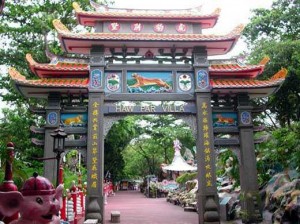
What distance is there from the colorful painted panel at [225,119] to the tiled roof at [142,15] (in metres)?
3.51

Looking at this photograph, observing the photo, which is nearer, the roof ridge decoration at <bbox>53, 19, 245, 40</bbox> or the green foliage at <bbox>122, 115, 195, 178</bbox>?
the roof ridge decoration at <bbox>53, 19, 245, 40</bbox>

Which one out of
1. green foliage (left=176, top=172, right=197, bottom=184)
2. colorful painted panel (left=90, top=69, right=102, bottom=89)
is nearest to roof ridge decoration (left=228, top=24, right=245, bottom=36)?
colorful painted panel (left=90, top=69, right=102, bottom=89)

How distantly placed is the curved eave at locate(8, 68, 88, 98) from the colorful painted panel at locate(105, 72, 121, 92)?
672mm

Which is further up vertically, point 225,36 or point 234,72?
point 225,36

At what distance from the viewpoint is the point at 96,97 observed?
9.98 metres

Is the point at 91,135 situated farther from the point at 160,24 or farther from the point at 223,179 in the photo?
the point at 223,179

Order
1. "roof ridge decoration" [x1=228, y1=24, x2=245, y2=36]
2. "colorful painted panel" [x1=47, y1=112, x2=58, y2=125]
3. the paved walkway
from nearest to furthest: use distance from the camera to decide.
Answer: "colorful painted panel" [x1=47, y1=112, x2=58, y2=125] → "roof ridge decoration" [x1=228, y1=24, x2=245, y2=36] → the paved walkway

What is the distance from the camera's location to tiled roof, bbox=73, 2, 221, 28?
36.1 feet

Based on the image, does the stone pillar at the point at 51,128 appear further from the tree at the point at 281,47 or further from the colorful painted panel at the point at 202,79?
the tree at the point at 281,47

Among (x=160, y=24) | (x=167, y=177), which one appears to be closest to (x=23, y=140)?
(x=160, y=24)

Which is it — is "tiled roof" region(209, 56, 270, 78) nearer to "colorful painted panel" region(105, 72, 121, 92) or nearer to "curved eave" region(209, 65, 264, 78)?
"curved eave" region(209, 65, 264, 78)

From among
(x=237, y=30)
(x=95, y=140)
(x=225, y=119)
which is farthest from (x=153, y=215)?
(x=237, y=30)

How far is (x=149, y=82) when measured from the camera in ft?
33.9

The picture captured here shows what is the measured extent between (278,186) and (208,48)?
204 inches
